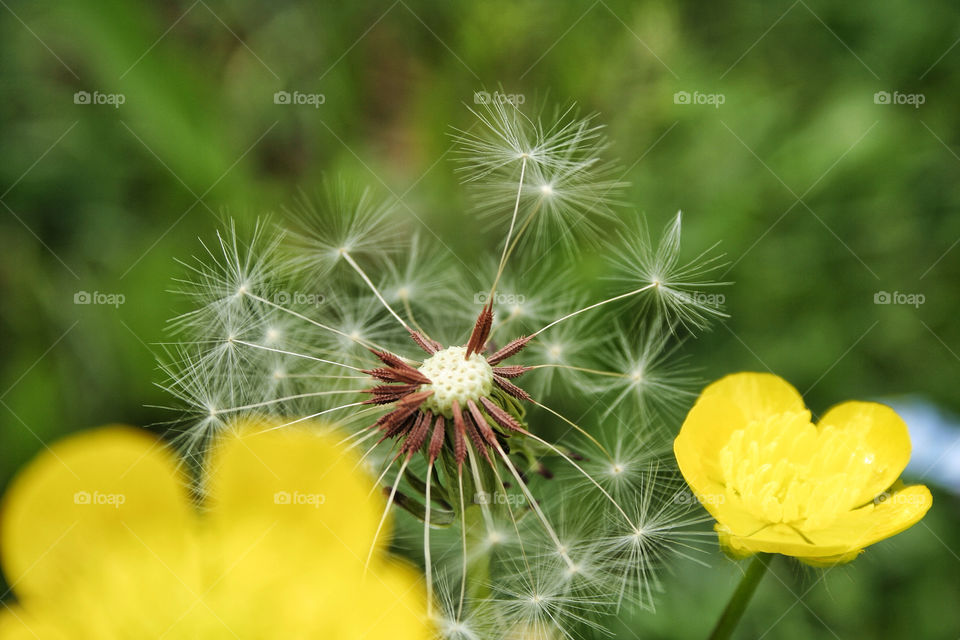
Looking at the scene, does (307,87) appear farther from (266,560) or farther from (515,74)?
(266,560)

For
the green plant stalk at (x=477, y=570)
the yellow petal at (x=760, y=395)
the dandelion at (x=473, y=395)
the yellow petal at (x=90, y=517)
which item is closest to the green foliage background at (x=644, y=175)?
the dandelion at (x=473, y=395)

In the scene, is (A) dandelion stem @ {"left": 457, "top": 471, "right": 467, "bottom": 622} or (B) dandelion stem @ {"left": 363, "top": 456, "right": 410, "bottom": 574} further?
(A) dandelion stem @ {"left": 457, "top": 471, "right": 467, "bottom": 622}
